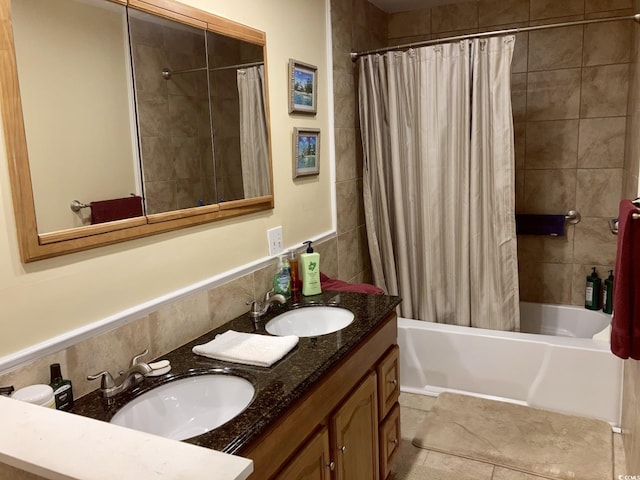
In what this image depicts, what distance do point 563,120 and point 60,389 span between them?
10.3 feet

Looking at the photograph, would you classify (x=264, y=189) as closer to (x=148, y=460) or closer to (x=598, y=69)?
(x=148, y=460)

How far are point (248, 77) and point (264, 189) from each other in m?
0.45

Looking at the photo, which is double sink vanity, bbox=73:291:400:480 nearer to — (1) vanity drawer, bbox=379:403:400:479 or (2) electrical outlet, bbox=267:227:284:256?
(1) vanity drawer, bbox=379:403:400:479

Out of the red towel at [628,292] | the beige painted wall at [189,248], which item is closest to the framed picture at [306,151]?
the beige painted wall at [189,248]

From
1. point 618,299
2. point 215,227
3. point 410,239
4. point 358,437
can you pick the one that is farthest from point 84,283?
point 410,239

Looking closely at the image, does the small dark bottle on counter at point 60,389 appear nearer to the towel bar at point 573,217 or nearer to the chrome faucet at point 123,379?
the chrome faucet at point 123,379

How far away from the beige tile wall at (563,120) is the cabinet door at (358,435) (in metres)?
1.99

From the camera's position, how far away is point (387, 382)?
207 cm

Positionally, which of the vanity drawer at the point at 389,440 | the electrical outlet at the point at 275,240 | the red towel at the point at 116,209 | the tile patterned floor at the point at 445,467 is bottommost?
the tile patterned floor at the point at 445,467

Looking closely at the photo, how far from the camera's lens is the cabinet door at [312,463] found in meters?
1.36

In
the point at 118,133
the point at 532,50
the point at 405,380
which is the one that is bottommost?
the point at 405,380

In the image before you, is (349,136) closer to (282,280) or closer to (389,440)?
(282,280)

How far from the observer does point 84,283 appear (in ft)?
4.55

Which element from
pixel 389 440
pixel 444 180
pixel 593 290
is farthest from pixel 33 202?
pixel 593 290
